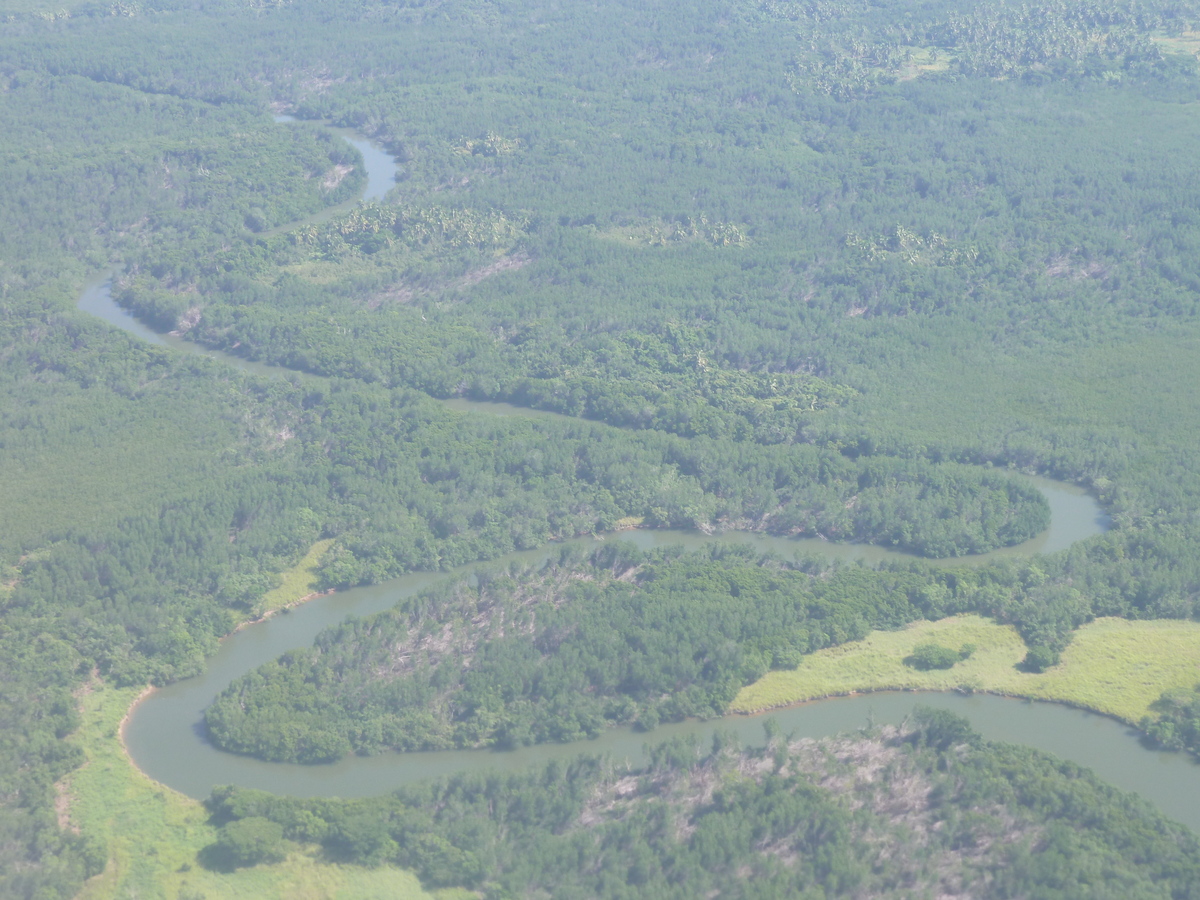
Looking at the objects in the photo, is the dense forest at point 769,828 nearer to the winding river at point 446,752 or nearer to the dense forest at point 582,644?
the winding river at point 446,752

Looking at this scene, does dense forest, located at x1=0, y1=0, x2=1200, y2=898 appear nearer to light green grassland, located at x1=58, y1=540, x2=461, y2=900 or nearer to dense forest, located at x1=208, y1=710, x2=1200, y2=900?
dense forest, located at x1=208, y1=710, x2=1200, y2=900

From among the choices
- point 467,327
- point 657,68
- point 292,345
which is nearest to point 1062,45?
point 657,68

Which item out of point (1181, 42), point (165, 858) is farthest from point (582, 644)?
point (1181, 42)

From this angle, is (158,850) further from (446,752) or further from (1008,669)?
(1008,669)

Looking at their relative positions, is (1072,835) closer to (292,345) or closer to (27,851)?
(27,851)

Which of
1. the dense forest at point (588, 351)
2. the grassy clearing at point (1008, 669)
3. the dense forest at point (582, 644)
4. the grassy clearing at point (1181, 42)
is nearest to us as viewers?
the dense forest at point (582, 644)

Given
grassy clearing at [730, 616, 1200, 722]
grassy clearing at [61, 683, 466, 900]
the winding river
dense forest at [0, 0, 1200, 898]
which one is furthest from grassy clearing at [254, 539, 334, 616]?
grassy clearing at [730, 616, 1200, 722]

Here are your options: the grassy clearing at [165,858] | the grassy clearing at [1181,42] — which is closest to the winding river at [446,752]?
the grassy clearing at [165,858]

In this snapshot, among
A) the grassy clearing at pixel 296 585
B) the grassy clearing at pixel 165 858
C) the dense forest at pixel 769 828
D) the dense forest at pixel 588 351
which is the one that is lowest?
the grassy clearing at pixel 165 858
